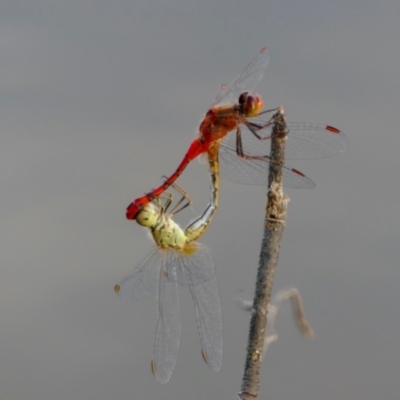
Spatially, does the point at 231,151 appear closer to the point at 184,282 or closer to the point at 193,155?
the point at 193,155

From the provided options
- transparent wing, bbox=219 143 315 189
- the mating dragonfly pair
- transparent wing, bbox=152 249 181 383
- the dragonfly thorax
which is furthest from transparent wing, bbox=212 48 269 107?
transparent wing, bbox=152 249 181 383

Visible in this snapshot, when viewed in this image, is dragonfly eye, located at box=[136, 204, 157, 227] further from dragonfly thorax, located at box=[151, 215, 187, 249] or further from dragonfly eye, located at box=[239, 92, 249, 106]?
dragonfly eye, located at box=[239, 92, 249, 106]

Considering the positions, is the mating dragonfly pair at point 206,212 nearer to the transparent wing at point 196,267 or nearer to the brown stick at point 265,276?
the transparent wing at point 196,267

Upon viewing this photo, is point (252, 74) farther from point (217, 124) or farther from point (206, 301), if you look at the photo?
point (206, 301)

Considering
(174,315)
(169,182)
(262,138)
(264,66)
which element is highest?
(264,66)

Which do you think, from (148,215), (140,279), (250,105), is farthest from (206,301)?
(250,105)

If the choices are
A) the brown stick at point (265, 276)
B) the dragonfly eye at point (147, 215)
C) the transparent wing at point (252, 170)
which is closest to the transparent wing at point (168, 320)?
the dragonfly eye at point (147, 215)

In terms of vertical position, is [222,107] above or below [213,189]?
above

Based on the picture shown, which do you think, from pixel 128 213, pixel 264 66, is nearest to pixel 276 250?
pixel 128 213
